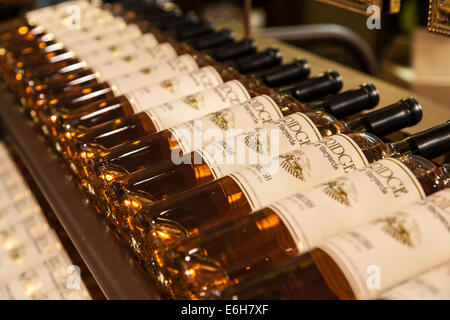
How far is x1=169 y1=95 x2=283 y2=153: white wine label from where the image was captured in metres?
0.67

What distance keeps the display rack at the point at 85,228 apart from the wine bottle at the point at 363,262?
147 millimetres

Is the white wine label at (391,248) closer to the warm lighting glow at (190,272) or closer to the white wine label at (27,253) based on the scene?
the warm lighting glow at (190,272)

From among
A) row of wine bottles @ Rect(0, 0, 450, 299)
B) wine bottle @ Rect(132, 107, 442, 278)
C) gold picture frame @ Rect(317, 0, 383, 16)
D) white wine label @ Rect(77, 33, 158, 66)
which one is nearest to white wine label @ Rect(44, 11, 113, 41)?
white wine label @ Rect(77, 33, 158, 66)

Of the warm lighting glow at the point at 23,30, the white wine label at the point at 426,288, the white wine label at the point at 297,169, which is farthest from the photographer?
the warm lighting glow at the point at 23,30

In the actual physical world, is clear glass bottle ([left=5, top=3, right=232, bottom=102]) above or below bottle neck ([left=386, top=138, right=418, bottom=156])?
above

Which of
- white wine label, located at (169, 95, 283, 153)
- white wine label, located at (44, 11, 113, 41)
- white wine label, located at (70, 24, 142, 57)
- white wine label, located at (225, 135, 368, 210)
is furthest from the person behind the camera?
white wine label, located at (44, 11, 113, 41)

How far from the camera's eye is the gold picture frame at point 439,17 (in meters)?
0.58

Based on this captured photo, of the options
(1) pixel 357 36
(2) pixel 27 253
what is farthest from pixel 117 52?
(1) pixel 357 36

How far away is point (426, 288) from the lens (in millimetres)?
421

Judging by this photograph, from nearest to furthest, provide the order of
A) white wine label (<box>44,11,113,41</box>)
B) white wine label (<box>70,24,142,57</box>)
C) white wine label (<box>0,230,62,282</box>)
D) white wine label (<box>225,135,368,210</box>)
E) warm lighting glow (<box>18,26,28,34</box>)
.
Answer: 1. white wine label (<box>225,135,368,210</box>)
2. white wine label (<box>0,230,62,282</box>)
3. white wine label (<box>70,24,142,57</box>)
4. white wine label (<box>44,11,113,41</box>)
5. warm lighting glow (<box>18,26,28,34</box>)

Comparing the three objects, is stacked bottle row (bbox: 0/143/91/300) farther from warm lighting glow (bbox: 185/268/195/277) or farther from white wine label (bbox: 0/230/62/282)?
warm lighting glow (bbox: 185/268/195/277)

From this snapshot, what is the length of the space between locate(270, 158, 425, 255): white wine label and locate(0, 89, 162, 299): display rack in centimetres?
18

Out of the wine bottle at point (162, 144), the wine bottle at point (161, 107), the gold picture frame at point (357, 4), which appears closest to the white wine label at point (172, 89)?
the wine bottle at point (161, 107)
